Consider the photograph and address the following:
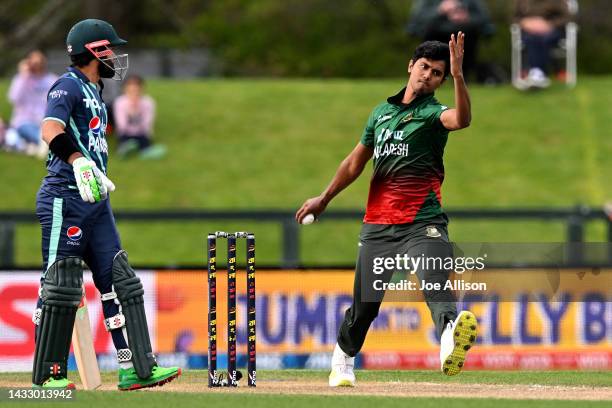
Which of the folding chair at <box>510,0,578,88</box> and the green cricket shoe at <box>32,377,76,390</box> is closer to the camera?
the green cricket shoe at <box>32,377,76,390</box>

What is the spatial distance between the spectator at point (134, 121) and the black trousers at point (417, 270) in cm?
1109

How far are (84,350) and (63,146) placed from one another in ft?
4.63

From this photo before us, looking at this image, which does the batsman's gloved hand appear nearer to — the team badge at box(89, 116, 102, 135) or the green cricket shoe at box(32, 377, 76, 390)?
the team badge at box(89, 116, 102, 135)

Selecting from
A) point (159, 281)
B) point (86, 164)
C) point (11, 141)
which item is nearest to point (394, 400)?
point (86, 164)

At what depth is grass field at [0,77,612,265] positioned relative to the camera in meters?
19.3

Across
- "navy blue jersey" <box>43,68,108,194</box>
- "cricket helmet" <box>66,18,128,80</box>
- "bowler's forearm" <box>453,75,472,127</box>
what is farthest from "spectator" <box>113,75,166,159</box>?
"bowler's forearm" <box>453,75,472,127</box>

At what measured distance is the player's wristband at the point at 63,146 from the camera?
26.8ft

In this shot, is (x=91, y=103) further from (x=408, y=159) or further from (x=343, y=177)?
(x=408, y=159)

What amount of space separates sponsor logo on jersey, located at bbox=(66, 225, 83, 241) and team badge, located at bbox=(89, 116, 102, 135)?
0.58 m

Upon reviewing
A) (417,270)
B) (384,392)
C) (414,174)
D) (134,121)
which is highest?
(134,121)

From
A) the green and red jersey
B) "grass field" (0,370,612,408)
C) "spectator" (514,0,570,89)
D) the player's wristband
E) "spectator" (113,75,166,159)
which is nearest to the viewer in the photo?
"grass field" (0,370,612,408)

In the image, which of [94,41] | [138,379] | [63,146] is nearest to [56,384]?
[138,379]

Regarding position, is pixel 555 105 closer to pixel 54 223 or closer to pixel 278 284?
pixel 278 284

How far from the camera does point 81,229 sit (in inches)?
330
